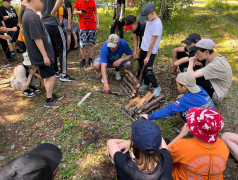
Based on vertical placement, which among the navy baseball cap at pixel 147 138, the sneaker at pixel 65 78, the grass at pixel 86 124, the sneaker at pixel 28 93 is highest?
the navy baseball cap at pixel 147 138

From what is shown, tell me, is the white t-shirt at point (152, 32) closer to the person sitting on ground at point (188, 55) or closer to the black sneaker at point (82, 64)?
the person sitting on ground at point (188, 55)

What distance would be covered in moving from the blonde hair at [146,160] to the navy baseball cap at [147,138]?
0.06m

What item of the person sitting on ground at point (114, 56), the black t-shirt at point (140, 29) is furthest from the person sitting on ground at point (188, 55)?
the person sitting on ground at point (114, 56)

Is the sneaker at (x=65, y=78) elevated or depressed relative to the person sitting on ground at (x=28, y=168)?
depressed

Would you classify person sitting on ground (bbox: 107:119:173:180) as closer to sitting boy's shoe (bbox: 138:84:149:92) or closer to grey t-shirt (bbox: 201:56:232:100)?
grey t-shirt (bbox: 201:56:232:100)

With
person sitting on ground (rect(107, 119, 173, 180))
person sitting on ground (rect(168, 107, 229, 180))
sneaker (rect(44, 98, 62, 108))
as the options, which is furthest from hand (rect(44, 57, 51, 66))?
person sitting on ground (rect(168, 107, 229, 180))

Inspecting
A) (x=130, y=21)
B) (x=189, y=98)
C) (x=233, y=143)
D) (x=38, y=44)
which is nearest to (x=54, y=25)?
(x=38, y=44)

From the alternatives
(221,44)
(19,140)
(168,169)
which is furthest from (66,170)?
(221,44)

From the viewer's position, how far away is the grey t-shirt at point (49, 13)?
411 cm

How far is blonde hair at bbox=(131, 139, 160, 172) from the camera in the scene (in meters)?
1.51

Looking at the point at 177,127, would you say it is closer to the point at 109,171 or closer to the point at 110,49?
the point at 109,171

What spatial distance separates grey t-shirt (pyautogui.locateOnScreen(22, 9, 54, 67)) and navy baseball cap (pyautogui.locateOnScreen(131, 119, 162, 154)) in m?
2.60

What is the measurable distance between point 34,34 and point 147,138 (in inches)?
108

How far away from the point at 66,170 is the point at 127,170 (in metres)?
1.45
